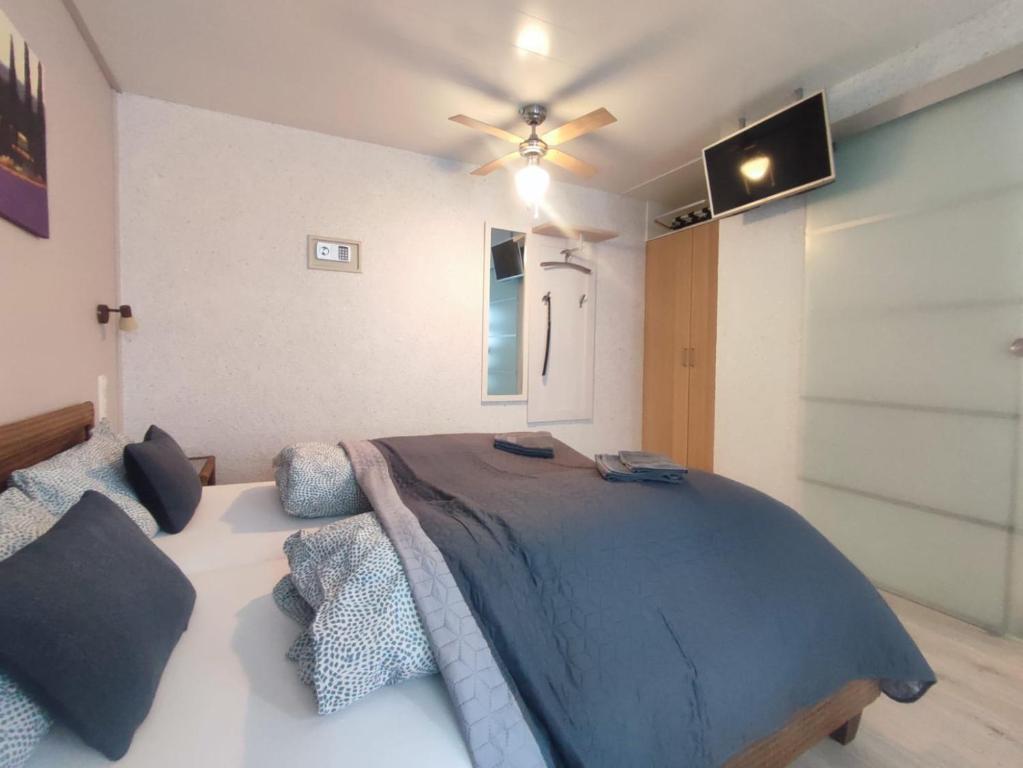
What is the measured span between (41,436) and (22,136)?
91cm

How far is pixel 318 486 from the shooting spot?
63.4 inches

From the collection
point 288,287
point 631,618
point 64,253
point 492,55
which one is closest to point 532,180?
point 492,55

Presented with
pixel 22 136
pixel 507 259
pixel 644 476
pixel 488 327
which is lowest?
pixel 644 476

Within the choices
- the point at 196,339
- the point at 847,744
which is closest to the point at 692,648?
the point at 847,744

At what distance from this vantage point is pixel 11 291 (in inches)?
52.1

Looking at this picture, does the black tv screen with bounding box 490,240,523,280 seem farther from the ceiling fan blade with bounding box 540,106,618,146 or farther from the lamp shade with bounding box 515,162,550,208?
the ceiling fan blade with bounding box 540,106,618,146

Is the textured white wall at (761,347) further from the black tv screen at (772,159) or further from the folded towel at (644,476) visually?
the folded towel at (644,476)

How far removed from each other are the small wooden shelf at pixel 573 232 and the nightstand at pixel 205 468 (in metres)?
2.60

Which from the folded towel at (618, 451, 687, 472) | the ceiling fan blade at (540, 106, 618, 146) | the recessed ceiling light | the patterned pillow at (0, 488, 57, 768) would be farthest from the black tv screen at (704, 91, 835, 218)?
the patterned pillow at (0, 488, 57, 768)

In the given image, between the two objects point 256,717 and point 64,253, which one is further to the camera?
point 64,253

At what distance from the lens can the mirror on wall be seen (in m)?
3.32

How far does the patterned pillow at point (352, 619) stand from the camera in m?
0.76

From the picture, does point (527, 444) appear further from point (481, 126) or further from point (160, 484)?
point (481, 126)

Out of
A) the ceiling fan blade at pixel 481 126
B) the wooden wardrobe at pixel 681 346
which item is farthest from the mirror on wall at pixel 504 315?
the wooden wardrobe at pixel 681 346
